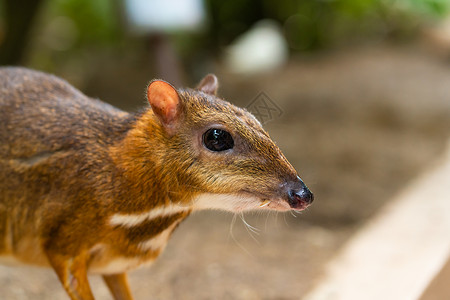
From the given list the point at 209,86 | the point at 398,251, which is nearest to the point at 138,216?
the point at 209,86

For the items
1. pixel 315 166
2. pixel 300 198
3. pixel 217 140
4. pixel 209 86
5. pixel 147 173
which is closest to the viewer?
pixel 300 198

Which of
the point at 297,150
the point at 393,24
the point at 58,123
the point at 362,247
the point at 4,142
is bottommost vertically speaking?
the point at 4,142

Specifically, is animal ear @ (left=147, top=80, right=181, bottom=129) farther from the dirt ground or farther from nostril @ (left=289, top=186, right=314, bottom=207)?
the dirt ground

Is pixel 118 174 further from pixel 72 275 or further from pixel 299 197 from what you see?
pixel 299 197

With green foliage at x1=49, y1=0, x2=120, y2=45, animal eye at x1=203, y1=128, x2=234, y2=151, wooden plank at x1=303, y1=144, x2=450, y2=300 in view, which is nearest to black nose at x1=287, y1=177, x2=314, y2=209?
animal eye at x1=203, y1=128, x2=234, y2=151

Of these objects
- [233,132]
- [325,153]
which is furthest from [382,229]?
[233,132]

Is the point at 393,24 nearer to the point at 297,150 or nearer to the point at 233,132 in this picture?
A: the point at 297,150

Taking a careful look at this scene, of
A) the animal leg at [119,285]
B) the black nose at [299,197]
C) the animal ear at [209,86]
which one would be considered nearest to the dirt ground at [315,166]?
the animal ear at [209,86]
